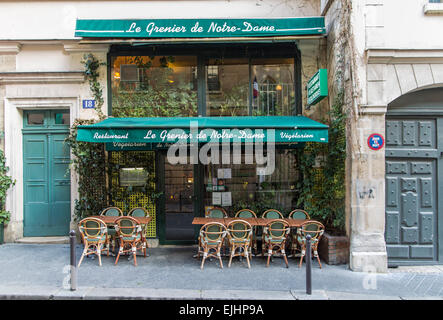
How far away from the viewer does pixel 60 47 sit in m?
7.33

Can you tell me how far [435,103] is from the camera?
5969mm

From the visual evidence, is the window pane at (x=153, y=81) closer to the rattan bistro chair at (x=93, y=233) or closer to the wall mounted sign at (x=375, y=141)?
the rattan bistro chair at (x=93, y=233)

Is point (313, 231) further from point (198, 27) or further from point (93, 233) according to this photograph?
point (198, 27)

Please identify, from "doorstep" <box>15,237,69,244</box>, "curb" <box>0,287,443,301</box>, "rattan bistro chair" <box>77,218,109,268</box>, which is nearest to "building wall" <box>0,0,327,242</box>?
"doorstep" <box>15,237,69,244</box>

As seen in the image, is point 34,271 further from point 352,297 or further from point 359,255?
point 359,255

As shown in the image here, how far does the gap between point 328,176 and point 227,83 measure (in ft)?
11.4

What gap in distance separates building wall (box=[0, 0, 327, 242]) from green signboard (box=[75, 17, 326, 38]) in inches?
25.4

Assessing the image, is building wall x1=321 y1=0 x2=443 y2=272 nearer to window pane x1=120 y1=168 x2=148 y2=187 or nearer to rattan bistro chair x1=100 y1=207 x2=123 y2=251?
window pane x1=120 y1=168 x2=148 y2=187

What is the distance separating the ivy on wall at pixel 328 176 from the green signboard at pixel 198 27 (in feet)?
6.30

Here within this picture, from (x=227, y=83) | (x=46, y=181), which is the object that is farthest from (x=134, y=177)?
(x=227, y=83)

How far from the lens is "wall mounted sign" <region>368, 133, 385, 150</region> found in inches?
220
